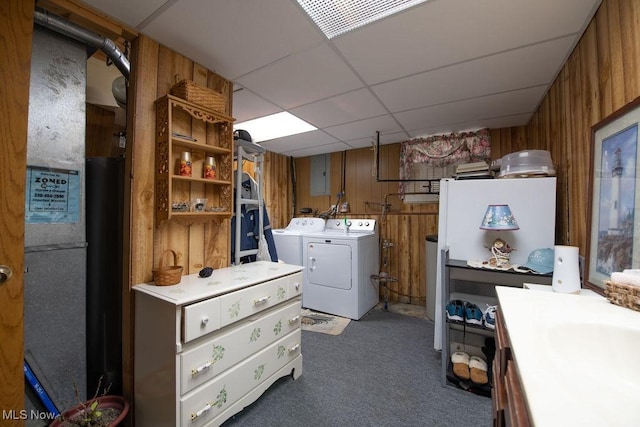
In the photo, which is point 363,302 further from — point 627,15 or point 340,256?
point 627,15

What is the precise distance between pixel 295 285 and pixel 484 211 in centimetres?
156

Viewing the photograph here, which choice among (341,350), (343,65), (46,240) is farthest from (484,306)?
(46,240)

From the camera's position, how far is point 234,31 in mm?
1420

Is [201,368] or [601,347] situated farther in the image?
[201,368]

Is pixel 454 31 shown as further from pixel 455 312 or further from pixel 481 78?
pixel 455 312

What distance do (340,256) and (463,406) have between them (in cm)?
168

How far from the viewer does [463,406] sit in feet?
5.27

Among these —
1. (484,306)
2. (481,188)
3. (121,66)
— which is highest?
(121,66)

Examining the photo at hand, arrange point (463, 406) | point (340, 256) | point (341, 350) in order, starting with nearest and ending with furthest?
1. point (463, 406)
2. point (341, 350)
3. point (340, 256)

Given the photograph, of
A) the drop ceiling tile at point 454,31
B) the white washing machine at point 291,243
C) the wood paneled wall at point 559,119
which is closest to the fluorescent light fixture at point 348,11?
the drop ceiling tile at point 454,31

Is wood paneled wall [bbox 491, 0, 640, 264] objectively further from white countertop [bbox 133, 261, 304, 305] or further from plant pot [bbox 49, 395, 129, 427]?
plant pot [bbox 49, 395, 129, 427]

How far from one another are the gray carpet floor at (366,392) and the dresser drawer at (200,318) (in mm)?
665

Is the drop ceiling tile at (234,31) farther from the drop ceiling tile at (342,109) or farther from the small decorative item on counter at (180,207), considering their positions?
the small decorative item on counter at (180,207)

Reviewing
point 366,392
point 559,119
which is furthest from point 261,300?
point 559,119
